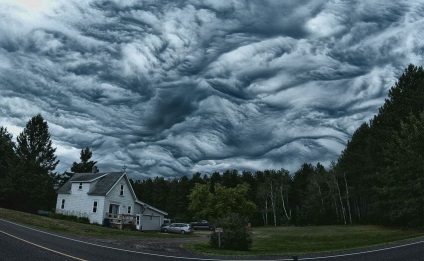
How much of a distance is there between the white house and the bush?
25.2 m

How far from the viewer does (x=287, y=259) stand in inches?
576

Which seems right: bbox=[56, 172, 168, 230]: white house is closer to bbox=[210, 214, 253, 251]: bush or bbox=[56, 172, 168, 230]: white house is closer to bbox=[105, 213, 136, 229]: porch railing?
bbox=[105, 213, 136, 229]: porch railing

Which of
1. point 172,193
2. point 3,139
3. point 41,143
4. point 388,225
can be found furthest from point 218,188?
point 172,193

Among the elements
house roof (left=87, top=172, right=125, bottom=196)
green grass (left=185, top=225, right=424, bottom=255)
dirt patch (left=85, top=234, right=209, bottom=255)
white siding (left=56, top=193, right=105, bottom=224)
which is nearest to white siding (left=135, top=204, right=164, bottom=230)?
house roof (left=87, top=172, right=125, bottom=196)

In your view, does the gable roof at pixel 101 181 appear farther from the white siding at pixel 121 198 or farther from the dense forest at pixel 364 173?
the dense forest at pixel 364 173

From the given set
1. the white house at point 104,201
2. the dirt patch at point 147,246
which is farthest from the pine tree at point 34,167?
the dirt patch at point 147,246

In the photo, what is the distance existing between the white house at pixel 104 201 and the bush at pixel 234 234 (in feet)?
82.6

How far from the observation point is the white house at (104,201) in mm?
45594

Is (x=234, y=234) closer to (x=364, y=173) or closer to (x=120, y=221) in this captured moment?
(x=120, y=221)

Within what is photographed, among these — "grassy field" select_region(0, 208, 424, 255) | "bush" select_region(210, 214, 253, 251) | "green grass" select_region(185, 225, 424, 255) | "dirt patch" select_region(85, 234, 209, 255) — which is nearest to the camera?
"dirt patch" select_region(85, 234, 209, 255)

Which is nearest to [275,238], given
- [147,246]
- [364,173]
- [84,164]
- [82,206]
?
[147,246]

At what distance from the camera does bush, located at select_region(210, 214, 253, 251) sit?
21812mm

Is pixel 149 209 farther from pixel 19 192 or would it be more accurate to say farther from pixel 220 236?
pixel 220 236

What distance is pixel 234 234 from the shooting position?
21859 millimetres
